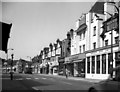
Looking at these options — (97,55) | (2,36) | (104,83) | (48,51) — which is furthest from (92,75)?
(48,51)

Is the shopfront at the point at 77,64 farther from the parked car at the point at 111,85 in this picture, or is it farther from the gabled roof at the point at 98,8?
the parked car at the point at 111,85

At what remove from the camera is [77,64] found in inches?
2308

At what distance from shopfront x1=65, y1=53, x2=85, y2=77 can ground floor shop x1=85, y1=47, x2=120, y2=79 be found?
3375 mm

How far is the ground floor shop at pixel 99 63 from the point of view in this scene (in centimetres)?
4154

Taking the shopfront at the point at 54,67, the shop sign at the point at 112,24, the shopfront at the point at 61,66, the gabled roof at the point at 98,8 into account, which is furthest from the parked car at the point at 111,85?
the shopfront at the point at 54,67

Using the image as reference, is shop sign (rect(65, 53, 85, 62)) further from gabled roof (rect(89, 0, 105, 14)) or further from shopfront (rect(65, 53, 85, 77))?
gabled roof (rect(89, 0, 105, 14))

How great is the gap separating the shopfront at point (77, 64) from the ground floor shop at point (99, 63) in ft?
11.1

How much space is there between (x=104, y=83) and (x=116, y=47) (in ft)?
103

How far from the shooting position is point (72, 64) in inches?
2474

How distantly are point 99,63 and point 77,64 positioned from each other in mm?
12554

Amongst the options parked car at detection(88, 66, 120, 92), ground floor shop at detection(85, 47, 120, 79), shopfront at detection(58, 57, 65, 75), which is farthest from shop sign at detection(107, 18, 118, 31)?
parked car at detection(88, 66, 120, 92)

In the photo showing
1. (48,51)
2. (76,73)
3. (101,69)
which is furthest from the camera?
(48,51)

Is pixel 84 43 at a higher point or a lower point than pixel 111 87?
higher

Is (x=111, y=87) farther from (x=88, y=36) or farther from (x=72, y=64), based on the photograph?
(x=72, y=64)
